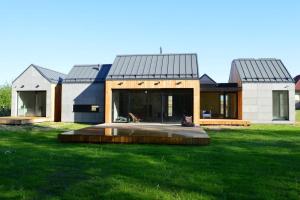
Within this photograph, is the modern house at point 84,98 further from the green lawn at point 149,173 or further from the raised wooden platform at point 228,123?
the green lawn at point 149,173

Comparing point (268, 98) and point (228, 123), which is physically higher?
point (268, 98)

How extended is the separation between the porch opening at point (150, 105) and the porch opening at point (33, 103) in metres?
8.54

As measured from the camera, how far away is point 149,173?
22.5 ft

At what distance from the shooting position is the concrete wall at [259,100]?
915 inches

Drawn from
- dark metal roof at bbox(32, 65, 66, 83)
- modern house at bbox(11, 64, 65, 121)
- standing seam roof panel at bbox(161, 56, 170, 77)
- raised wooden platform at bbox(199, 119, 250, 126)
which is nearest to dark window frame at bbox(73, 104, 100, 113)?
modern house at bbox(11, 64, 65, 121)

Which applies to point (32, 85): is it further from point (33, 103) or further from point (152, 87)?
point (152, 87)

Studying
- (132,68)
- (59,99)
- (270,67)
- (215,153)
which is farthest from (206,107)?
(215,153)

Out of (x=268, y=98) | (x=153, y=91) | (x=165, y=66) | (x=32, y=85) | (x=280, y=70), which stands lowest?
(x=268, y=98)

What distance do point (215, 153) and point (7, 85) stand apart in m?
33.5

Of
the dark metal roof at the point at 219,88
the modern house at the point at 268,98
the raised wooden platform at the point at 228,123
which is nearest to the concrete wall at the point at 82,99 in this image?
the raised wooden platform at the point at 228,123

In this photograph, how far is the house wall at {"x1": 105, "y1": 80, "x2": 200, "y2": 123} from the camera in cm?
2111

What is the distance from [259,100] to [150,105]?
9.01 metres

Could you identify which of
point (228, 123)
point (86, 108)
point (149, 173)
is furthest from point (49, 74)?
point (149, 173)

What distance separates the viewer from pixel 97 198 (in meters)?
5.14
